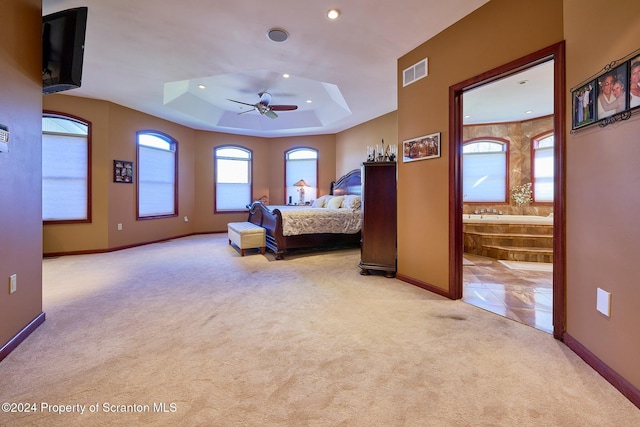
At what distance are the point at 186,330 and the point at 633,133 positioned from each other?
3.10 m

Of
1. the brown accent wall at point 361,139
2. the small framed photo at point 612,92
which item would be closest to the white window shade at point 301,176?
the brown accent wall at point 361,139

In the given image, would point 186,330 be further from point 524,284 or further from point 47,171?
point 47,171

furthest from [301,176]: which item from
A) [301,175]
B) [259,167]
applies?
[259,167]

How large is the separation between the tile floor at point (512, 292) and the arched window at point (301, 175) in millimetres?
4779

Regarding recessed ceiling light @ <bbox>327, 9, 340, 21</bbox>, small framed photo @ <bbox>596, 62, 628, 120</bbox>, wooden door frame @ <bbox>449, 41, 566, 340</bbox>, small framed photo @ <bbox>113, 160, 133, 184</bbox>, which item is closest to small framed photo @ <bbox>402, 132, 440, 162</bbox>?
wooden door frame @ <bbox>449, 41, 566, 340</bbox>

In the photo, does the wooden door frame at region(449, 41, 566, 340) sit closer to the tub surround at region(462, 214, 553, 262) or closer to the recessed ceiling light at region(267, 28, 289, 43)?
the recessed ceiling light at region(267, 28, 289, 43)

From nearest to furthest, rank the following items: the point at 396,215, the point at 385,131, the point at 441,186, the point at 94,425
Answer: the point at 94,425, the point at 441,186, the point at 396,215, the point at 385,131

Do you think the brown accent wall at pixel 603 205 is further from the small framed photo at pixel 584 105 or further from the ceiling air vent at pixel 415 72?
the ceiling air vent at pixel 415 72

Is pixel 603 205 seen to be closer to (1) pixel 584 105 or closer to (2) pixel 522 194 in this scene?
(1) pixel 584 105

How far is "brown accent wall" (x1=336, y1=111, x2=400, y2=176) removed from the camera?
19.2ft

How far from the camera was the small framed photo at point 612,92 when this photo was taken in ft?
4.84

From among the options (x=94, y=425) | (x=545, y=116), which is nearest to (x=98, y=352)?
(x=94, y=425)

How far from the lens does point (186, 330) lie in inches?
85.3

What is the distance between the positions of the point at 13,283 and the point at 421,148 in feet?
12.4
